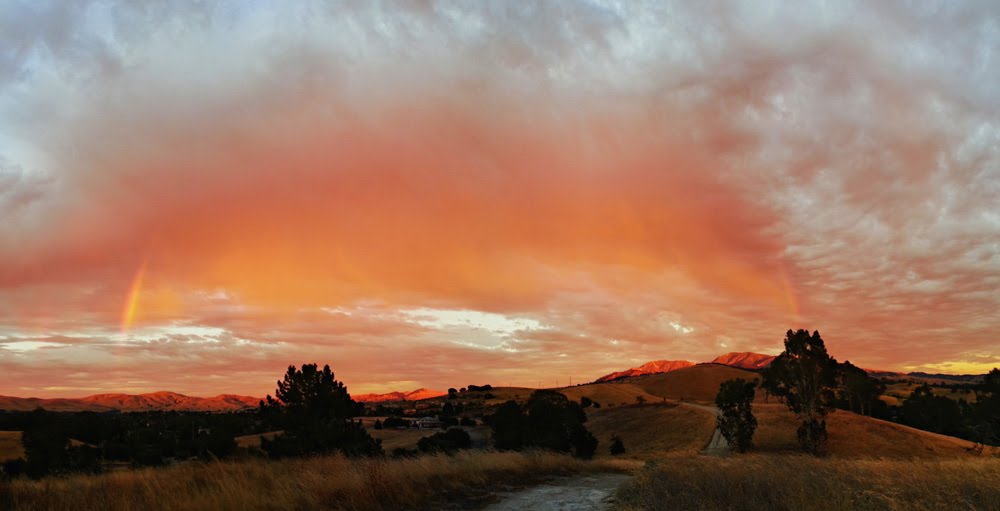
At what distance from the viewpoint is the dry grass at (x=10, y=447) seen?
51.5 m

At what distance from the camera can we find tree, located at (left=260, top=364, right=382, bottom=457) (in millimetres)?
31406

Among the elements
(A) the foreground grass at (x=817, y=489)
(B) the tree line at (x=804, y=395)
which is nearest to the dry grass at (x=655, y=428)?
(B) the tree line at (x=804, y=395)

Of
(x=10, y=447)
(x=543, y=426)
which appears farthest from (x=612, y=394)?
(x=10, y=447)

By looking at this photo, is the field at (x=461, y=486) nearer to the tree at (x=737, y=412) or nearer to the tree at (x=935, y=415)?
the tree at (x=737, y=412)

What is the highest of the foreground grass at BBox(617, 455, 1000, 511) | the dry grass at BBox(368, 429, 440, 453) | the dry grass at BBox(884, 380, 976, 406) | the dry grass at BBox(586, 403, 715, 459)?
the foreground grass at BBox(617, 455, 1000, 511)

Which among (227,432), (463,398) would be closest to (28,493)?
(227,432)

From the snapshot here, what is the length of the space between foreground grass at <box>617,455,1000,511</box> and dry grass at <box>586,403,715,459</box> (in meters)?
48.9

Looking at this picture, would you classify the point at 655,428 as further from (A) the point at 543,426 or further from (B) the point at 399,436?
(A) the point at 543,426

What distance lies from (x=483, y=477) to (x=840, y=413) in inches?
2809

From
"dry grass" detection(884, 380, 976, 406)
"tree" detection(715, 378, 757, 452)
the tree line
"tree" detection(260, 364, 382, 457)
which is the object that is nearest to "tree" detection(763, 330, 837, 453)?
the tree line

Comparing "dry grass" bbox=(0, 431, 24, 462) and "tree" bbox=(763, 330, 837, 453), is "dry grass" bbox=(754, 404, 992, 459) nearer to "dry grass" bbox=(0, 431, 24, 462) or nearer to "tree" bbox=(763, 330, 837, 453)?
"tree" bbox=(763, 330, 837, 453)

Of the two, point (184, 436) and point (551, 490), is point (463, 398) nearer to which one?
point (184, 436)

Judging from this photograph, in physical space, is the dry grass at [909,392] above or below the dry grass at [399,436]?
above

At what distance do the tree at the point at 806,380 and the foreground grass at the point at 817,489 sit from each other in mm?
37241
